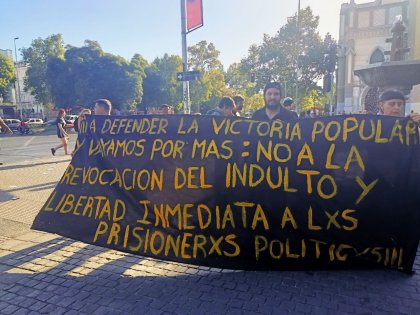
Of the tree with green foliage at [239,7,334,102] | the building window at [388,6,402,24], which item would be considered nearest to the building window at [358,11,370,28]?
the building window at [388,6,402,24]

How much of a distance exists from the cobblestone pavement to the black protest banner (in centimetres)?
17

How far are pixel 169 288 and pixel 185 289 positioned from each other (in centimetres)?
15

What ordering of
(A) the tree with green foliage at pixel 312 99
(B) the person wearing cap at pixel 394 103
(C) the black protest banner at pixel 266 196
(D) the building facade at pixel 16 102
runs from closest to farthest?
1. (C) the black protest banner at pixel 266 196
2. (B) the person wearing cap at pixel 394 103
3. (A) the tree with green foliage at pixel 312 99
4. (D) the building facade at pixel 16 102

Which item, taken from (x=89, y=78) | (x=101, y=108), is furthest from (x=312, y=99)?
(x=101, y=108)

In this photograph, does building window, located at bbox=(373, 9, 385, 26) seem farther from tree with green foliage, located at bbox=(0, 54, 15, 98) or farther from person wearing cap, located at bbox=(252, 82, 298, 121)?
tree with green foliage, located at bbox=(0, 54, 15, 98)

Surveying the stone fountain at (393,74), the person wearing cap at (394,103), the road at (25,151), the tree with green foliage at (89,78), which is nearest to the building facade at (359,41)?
the tree with green foliage at (89,78)

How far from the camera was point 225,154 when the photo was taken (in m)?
3.42

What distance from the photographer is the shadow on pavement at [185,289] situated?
2.87 metres

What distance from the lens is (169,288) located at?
10.5ft

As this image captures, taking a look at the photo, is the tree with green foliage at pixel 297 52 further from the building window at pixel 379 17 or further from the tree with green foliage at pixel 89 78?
the tree with green foliage at pixel 89 78

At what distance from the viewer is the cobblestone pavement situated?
9.39 ft

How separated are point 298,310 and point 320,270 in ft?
2.09

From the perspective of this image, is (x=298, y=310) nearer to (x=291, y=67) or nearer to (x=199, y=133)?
(x=199, y=133)

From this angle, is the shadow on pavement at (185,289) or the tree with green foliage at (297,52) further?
the tree with green foliage at (297,52)
